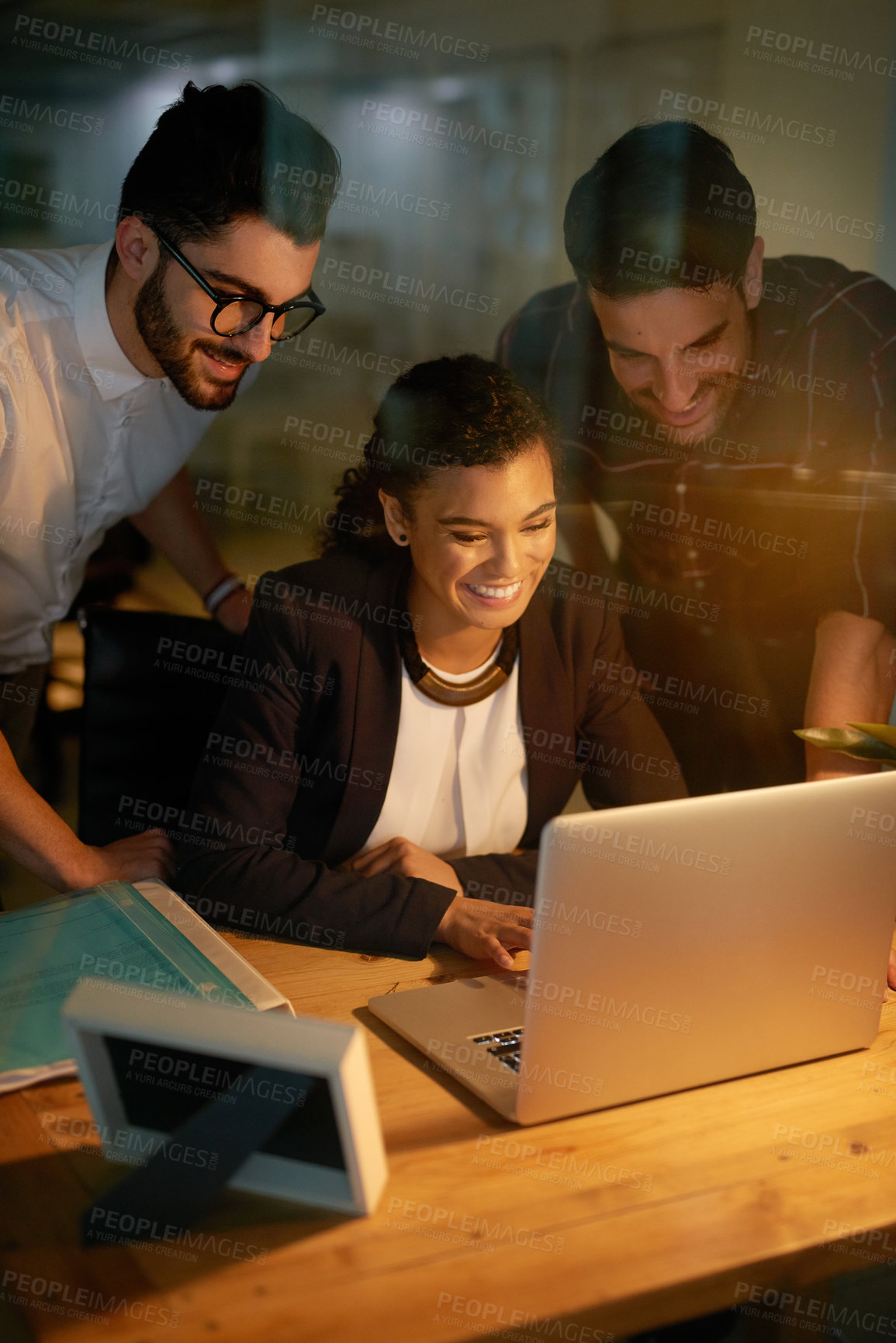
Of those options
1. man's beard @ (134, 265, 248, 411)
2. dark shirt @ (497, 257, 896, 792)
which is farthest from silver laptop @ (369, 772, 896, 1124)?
man's beard @ (134, 265, 248, 411)

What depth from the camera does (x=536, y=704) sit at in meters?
1.72

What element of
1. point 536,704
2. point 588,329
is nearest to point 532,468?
point 536,704

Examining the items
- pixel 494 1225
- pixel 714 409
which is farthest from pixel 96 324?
pixel 494 1225

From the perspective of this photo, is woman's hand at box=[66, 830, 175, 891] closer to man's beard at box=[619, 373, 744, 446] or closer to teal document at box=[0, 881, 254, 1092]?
teal document at box=[0, 881, 254, 1092]

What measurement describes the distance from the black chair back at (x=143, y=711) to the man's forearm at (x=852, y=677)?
106 cm

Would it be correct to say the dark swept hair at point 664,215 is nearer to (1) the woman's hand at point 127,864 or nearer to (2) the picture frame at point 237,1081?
(1) the woman's hand at point 127,864

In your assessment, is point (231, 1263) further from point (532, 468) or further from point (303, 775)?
point (532, 468)

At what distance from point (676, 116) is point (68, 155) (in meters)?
1.18

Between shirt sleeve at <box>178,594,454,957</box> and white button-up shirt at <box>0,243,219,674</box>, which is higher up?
white button-up shirt at <box>0,243,219,674</box>

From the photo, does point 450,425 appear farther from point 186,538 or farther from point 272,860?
point 186,538

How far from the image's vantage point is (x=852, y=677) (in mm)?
2055

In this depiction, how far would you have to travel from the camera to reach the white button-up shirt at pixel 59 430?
183cm

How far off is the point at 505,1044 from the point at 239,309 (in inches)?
49.8

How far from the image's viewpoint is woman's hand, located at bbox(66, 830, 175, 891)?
4.91ft
